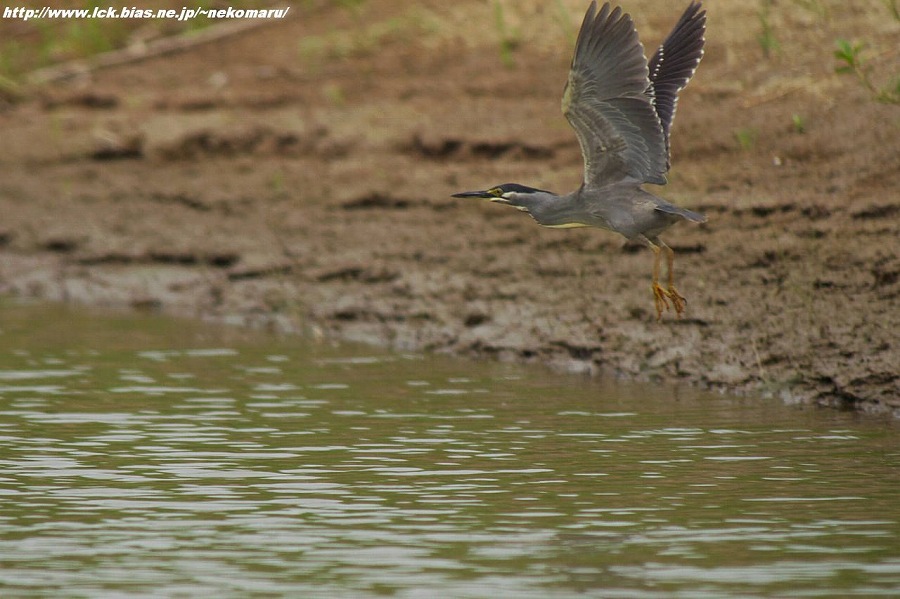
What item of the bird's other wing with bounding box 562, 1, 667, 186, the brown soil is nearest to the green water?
the brown soil

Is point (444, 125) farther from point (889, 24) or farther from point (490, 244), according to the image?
point (889, 24)

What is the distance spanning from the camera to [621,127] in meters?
9.24

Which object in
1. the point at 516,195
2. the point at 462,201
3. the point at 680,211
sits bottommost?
the point at 680,211

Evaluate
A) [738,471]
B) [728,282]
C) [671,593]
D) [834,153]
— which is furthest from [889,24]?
[671,593]

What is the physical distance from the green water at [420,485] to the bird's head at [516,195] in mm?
1268

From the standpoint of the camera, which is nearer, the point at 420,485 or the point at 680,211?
the point at 420,485

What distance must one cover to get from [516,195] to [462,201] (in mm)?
3683

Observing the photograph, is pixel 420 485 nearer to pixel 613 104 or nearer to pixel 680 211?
pixel 680 211

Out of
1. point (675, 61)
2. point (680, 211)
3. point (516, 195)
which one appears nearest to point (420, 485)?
point (680, 211)

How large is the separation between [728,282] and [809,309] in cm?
85

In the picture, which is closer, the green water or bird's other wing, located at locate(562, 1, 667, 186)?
the green water

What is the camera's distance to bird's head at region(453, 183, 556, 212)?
9.69 meters

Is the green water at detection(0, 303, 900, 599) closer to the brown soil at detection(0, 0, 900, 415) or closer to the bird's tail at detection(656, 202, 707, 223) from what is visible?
the brown soil at detection(0, 0, 900, 415)

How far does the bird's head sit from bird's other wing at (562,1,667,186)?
1.09 feet
